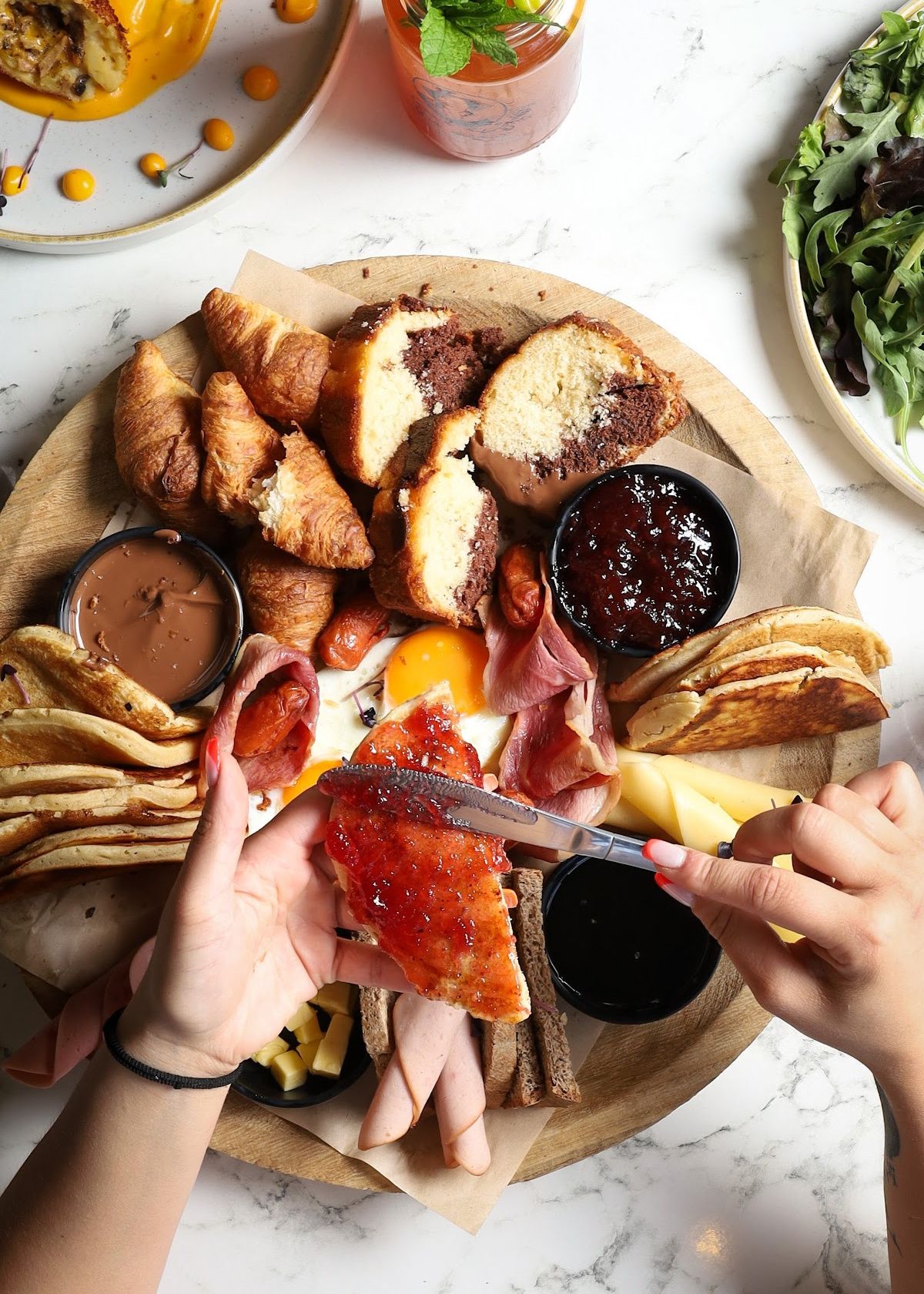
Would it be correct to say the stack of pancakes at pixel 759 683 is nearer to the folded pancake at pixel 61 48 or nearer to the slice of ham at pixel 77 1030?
the slice of ham at pixel 77 1030

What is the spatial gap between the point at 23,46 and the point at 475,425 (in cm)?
295

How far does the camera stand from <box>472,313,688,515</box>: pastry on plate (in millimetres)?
4293

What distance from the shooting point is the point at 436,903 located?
3213 millimetres

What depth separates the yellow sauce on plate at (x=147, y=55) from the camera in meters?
4.90

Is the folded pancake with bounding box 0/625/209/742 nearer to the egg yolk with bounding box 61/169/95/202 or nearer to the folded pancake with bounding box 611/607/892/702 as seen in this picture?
the folded pancake with bounding box 611/607/892/702

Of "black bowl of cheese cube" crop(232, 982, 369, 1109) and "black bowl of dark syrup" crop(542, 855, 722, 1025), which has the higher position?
"black bowl of dark syrup" crop(542, 855, 722, 1025)

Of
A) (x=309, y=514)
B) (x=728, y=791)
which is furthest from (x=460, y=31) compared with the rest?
(x=728, y=791)

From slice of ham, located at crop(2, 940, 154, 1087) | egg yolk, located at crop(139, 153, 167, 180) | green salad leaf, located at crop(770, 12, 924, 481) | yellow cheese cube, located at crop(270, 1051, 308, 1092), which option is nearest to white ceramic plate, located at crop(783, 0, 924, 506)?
green salad leaf, located at crop(770, 12, 924, 481)

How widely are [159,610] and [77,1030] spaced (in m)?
1.65

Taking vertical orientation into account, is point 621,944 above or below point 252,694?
below

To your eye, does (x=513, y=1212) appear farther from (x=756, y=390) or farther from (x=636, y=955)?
(x=756, y=390)

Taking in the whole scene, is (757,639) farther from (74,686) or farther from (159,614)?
(74,686)

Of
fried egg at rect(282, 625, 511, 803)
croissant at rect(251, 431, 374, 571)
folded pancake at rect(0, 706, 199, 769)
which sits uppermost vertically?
croissant at rect(251, 431, 374, 571)

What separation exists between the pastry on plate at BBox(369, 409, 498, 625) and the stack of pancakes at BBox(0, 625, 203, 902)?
3.39ft
